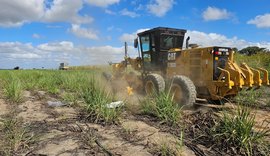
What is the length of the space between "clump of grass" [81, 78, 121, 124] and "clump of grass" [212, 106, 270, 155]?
238 cm

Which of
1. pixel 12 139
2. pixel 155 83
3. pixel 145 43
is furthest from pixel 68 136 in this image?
pixel 145 43

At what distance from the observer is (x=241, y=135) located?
436 centimetres

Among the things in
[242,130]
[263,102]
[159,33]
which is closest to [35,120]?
[242,130]

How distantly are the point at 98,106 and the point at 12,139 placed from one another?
2160 mm

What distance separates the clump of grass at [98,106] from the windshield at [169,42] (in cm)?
383

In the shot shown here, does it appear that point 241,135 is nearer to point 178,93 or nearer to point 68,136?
point 68,136

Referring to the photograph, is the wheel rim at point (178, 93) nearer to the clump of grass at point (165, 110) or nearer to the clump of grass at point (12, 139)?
the clump of grass at point (165, 110)

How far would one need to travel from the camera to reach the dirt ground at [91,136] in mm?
4436

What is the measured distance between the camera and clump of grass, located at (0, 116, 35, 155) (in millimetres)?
4414

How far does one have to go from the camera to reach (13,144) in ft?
15.0

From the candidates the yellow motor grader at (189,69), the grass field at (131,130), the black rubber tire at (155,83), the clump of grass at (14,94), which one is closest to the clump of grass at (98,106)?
the grass field at (131,130)

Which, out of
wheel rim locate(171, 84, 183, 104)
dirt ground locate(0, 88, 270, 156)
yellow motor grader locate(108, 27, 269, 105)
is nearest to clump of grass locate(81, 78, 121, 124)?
dirt ground locate(0, 88, 270, 156)

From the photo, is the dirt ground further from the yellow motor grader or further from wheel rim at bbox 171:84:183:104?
wheel rim at bbox 171:84:183:104

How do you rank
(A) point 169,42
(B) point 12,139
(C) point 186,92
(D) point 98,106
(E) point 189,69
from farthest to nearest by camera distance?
(A) point 169,42 → (E) point 189,69 → (C) point 186,92 → (D) point 98,106 → (B) point 12,139
